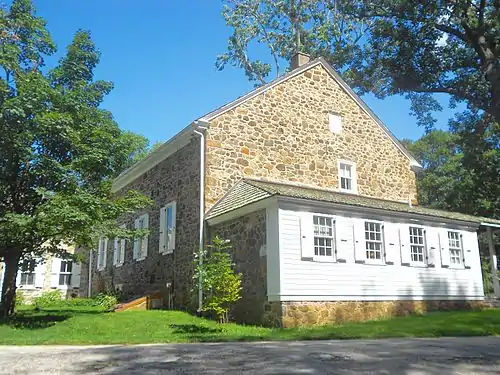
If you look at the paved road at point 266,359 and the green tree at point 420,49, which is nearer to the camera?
the paved road at point 266,359

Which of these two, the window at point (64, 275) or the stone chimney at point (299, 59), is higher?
the stone chimney at point (299, 59)

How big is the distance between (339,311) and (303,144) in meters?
6.79

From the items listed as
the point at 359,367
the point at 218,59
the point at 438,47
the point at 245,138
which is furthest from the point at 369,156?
the point at 218,59

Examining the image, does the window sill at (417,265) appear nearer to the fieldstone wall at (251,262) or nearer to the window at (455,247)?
the window at (455,247)

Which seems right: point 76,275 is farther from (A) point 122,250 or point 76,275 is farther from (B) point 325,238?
(B) point 325,238

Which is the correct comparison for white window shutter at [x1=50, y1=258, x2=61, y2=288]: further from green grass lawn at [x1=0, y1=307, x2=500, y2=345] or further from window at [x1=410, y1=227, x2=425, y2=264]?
window at [x1=410, y1=227, x2=425, y2=264]

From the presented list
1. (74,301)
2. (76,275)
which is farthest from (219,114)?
(76,275)

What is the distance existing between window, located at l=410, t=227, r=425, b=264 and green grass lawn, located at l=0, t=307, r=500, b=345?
5.76 ft

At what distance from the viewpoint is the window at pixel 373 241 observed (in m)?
13.9

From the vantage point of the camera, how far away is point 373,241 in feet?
45.8

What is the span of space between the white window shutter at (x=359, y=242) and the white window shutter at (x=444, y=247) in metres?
3.33

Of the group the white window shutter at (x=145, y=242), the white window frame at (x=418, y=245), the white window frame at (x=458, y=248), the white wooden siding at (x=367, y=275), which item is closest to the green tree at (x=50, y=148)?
the white window shutter at (x=145, y=242)

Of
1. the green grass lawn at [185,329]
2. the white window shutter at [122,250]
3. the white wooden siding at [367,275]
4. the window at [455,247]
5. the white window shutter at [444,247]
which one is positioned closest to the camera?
the green grass lawn at [185,329]

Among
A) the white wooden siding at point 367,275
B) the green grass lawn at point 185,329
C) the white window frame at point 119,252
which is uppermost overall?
the white window frame at point 119,252
